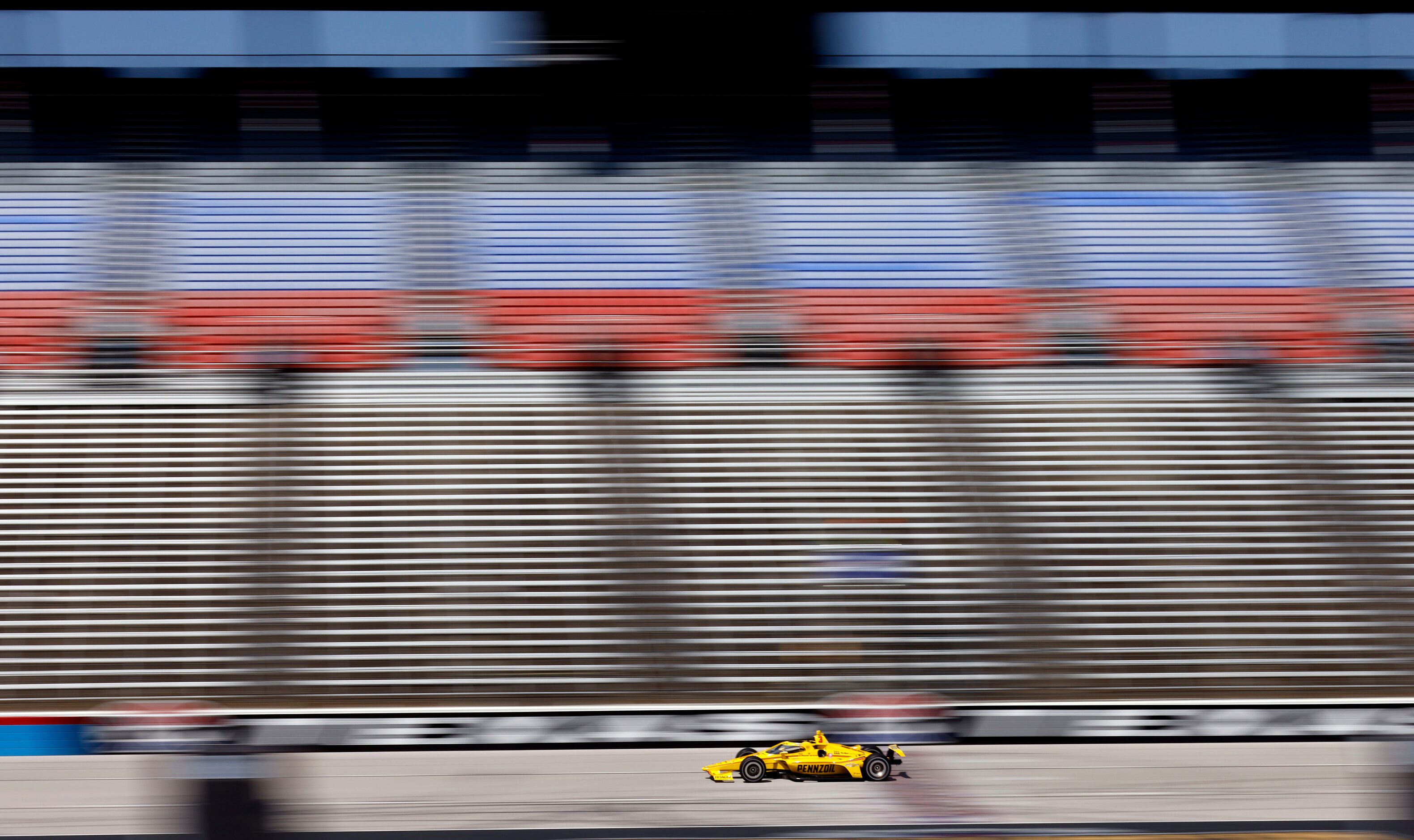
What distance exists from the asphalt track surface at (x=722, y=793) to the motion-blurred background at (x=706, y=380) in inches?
12.5

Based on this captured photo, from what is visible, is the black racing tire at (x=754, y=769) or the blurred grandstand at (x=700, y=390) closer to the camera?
the black racing tire at (x=754, y=769)

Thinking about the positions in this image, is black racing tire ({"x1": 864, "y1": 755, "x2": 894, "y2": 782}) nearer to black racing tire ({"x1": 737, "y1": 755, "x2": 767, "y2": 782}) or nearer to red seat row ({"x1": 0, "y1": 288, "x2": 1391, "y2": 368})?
black racing tire ({"x1": 737, "y1": 755, "x2": 767, "y2": 782})

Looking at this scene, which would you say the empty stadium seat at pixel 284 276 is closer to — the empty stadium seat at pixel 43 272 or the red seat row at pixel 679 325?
the red seat row at pixel 679 325

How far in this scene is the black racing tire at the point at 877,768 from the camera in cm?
586

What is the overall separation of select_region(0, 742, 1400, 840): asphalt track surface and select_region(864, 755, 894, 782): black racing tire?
7 cm

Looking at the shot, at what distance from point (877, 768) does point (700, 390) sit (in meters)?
4.21

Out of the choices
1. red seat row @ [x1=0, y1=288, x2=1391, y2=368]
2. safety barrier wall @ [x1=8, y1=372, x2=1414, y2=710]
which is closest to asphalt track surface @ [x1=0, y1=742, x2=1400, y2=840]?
safety barrier wall @ [x1=8, y1=372, x2=1414, y2=710]

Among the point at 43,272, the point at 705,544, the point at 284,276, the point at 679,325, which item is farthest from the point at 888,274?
the point at 43,272

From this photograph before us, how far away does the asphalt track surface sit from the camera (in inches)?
209

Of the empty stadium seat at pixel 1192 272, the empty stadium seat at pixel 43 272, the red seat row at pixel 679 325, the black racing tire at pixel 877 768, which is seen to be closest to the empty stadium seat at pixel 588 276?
the red seat row at pixel 679 325

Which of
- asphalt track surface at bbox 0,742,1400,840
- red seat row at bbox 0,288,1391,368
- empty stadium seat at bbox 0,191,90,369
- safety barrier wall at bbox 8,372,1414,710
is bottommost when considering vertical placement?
asphalt track surface at bbox 0,742,1400,840

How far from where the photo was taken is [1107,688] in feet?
24.2

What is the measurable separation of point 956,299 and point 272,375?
21.1ft

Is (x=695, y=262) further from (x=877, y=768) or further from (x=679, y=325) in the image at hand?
(x=877, y=768)
